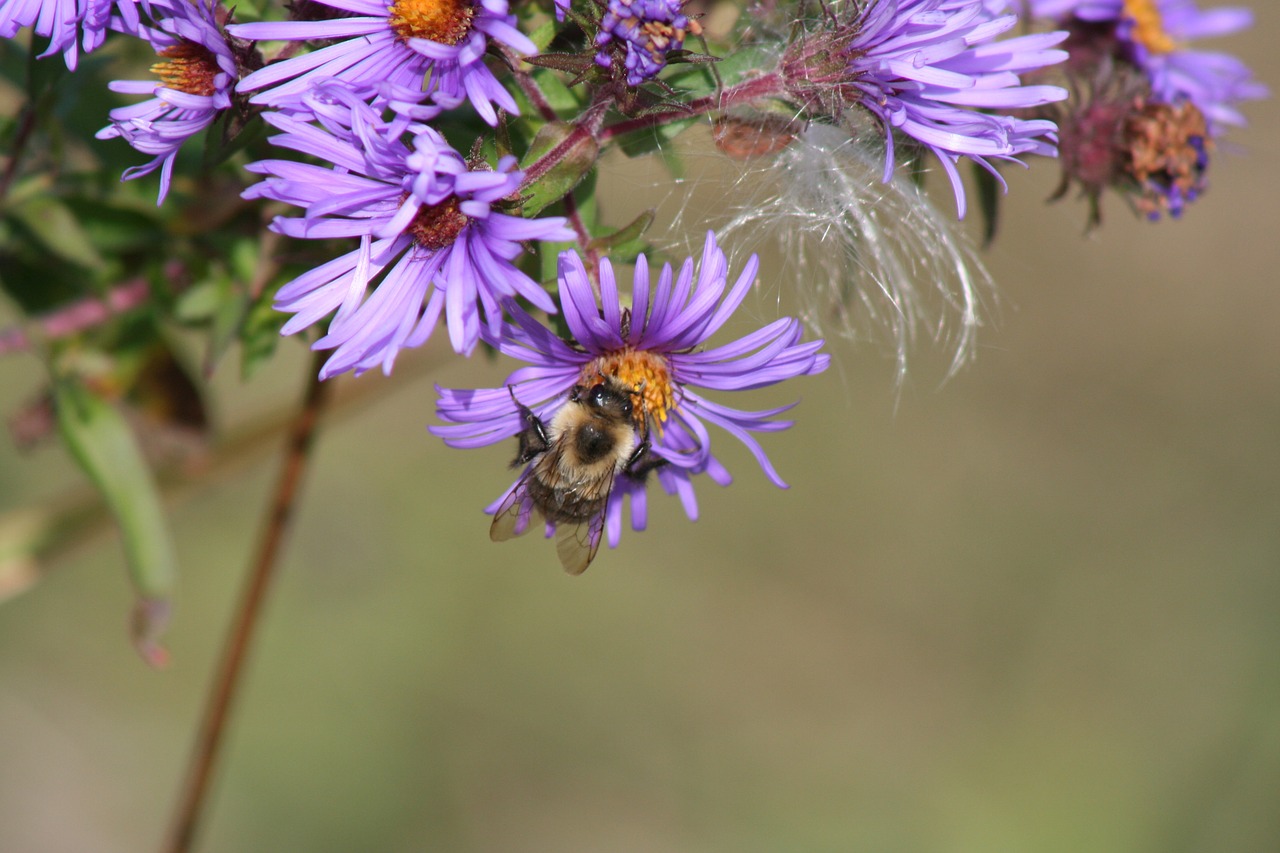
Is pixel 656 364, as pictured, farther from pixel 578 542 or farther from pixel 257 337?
pixel 257 337

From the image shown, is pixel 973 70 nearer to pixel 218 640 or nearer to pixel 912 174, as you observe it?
pixel 912 174

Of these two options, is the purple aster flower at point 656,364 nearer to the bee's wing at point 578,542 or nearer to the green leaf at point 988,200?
the bee's wing at point 578,542

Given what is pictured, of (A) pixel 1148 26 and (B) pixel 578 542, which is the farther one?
(A) pixel 1148 26

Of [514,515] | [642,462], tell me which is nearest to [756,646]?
[514,515]

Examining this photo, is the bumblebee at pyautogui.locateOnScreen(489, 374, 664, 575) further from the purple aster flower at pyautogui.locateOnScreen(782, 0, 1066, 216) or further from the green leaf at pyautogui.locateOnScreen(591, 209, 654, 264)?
the purple aster flower at pyautogui.locateOnScreen(782, 0, 1066, 216)

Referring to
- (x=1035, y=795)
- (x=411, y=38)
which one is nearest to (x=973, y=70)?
(x=411, y=38)

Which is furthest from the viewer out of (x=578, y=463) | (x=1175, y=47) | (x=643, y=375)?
(x=1175, y=47)

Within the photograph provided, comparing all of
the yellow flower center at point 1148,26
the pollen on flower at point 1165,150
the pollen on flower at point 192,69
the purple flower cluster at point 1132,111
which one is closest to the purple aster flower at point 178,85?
the pollen on flower at point 192,69
